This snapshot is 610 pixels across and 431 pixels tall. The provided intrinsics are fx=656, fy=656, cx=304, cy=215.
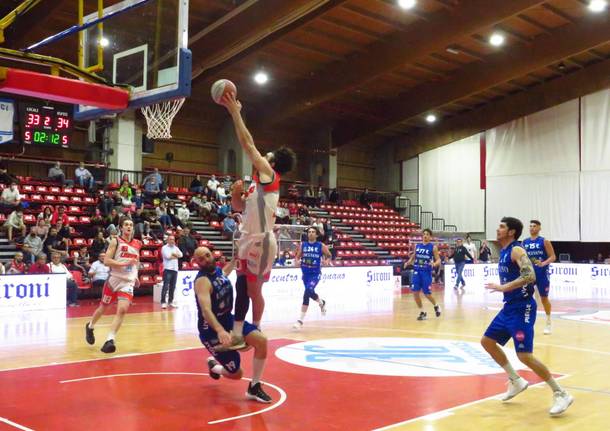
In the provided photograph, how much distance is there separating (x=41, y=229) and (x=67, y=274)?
2114mm

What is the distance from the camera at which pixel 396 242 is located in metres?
31.1

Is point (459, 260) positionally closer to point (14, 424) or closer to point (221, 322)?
point (221, 322)

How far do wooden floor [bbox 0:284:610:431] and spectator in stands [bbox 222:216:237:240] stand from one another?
27.9 feet

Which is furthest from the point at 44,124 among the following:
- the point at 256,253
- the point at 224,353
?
the point at 256,253

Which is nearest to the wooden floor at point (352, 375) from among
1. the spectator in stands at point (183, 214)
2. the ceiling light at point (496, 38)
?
the spectator in stands at point (183, 214)

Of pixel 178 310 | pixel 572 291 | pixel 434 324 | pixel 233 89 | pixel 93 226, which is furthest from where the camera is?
pixel 572 291

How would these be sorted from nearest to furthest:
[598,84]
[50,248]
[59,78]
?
[59,78], [50,248], [598,84]

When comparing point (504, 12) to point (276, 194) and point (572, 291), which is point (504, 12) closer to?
point (572, 291)

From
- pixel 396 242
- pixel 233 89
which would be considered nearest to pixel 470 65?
pixel 396 242

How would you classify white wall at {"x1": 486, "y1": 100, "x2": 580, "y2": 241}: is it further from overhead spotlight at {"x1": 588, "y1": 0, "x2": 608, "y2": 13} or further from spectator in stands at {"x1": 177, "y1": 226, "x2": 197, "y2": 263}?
spectator in stands at {"x1": 177, "y1": 226, "x2": 197, "y2": 263}

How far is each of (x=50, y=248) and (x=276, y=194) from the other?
12246 mm

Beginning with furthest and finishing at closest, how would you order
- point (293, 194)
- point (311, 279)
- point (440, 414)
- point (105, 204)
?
point (293, 194) → point (105, 204) → point (311, 279) → point (440, 414)

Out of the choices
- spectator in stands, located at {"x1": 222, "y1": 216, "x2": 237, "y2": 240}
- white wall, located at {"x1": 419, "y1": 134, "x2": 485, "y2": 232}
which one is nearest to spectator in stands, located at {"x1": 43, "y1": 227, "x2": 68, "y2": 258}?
spectator in stands, located at {"x1": 222, "y1": 216, "x2": 237, "y2": 240}

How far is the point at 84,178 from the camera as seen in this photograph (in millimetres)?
21641
